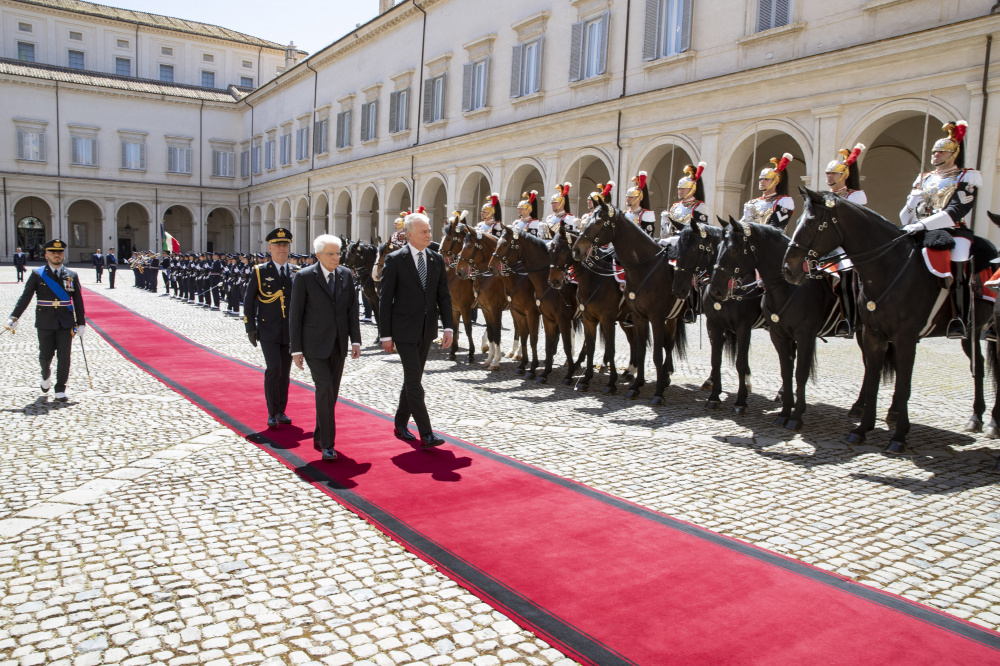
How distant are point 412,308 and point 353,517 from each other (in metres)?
2.10

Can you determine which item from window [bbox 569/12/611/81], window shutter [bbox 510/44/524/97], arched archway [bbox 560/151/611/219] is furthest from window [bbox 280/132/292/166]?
window [bbox 569/12/611/81]

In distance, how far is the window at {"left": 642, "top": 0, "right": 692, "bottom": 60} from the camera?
17.9 m

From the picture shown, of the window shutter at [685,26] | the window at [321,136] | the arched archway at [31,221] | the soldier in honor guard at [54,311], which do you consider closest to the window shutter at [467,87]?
the window shutter at [685,26]

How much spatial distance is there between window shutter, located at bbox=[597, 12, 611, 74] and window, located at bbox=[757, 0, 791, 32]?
203 inches

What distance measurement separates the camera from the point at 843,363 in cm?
1201

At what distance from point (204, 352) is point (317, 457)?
293 inches

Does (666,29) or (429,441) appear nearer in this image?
(429,441)

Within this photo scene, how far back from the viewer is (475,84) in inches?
1043

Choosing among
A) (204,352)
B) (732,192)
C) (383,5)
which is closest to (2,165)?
(383,5)

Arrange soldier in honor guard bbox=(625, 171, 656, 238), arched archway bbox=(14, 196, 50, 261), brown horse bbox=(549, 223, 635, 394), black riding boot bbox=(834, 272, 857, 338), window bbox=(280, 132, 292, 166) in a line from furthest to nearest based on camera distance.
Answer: arched archway bbox=(14, 196, 50, 261) → window bbox=(280, 132, 292, 166) → soldier in honor guard bbox=(625, 171, 656, 238) → brown horse bbox=(549, 223, 635, 394) → black riding boot bbox=(834, 272, 857, 338)

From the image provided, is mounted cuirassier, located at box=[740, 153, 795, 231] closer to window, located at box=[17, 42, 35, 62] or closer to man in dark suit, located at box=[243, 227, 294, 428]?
man in dark suit, located at box=[243, 227, 294, 428]


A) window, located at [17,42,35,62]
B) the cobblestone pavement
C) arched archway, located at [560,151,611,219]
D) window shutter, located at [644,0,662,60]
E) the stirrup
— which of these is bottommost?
the cobblestone pavement

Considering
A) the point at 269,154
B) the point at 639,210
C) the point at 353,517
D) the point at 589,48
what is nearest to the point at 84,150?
the point at 269,154

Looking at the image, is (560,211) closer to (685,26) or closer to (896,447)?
(896,447)
